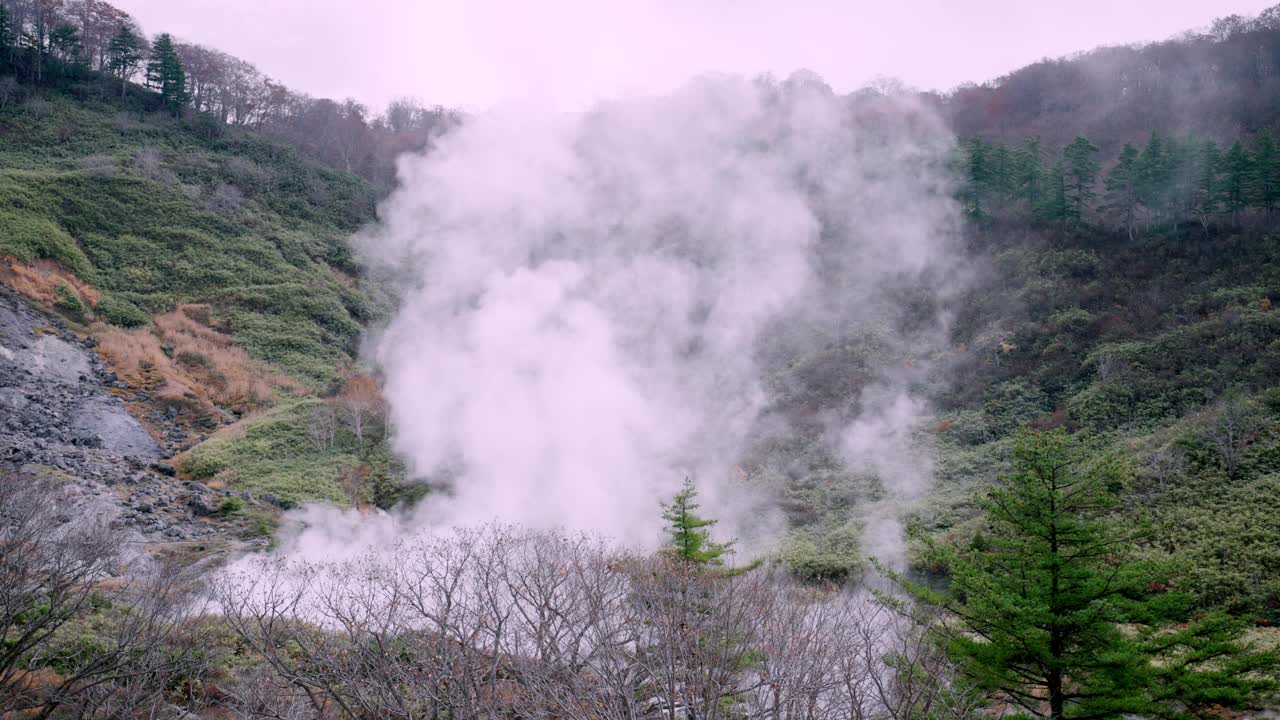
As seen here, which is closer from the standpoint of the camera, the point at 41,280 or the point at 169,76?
the point at 41,280

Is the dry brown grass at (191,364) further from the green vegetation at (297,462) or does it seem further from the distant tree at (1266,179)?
the distant tree at (1266,179)

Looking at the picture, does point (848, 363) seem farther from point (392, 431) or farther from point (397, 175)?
point (397, 175)

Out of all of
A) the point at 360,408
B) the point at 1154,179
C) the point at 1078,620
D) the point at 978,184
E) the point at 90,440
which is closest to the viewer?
the point at 1078,620

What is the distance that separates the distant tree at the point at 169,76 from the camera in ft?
141

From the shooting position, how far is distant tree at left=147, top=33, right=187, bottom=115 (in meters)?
42.9

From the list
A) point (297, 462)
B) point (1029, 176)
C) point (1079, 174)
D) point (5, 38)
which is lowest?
point (297, 462)

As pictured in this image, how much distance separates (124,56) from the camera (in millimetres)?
42906

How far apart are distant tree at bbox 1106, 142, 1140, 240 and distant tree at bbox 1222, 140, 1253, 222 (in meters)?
3.28

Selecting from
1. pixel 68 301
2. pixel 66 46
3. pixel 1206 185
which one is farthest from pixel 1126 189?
pixel 66 46

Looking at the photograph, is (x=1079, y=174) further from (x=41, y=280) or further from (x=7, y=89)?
(x=7, y=89)

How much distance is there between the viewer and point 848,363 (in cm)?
2828

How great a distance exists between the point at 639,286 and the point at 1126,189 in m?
24.3

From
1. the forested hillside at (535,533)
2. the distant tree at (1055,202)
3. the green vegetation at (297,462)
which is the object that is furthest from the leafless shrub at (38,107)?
the distant tree at (1055,202)

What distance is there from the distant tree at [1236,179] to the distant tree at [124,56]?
201 ft
